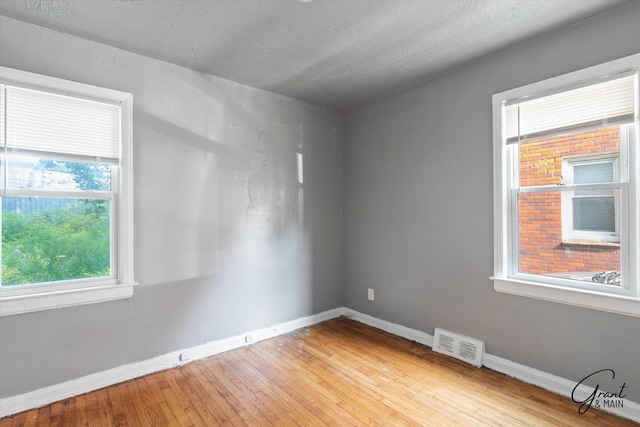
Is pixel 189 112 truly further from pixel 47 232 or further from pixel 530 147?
pixel 530 147

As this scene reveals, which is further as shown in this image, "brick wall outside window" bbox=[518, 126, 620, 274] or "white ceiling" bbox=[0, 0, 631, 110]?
"brick wall outside window" bbox=[518, 126, 620, 274]

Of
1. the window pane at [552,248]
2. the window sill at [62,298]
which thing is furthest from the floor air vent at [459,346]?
the window sill at [62,298]

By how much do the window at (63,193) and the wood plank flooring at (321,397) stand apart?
758 millimetres

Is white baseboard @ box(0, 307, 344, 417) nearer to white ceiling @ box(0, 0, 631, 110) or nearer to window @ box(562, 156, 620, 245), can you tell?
white ceiling @ box(0, 0, 631, 110)

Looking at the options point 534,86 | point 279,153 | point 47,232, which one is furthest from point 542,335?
point 47,232

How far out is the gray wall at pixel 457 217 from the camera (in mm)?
2164

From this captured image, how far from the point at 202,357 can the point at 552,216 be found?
3112 millimetres

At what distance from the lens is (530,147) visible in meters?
2.53

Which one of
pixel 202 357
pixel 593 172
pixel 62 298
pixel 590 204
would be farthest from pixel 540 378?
pixel 62 298

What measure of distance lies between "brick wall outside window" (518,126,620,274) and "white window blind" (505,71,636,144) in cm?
8

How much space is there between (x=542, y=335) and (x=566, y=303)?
0.31m

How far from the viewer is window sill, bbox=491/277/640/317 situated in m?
2.02

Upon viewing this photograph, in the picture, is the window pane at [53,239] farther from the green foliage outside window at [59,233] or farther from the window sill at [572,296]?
the window sill at [572,296]

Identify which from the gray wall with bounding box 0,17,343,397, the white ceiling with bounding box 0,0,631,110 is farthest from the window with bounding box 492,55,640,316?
the gray wall with bounding box 0,17,343,397
